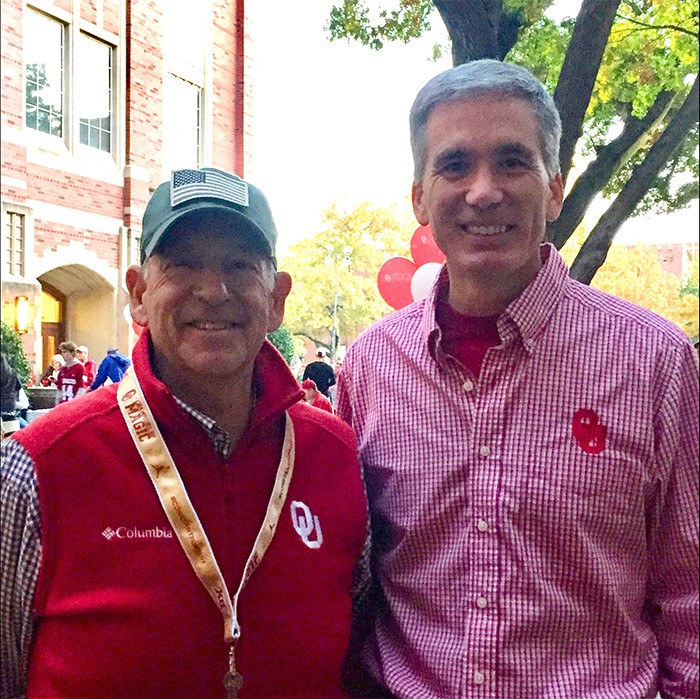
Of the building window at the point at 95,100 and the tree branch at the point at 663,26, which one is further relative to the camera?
the building window at the point at 95,100

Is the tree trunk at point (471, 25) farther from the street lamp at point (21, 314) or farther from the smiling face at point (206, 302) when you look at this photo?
the street lamp at point (21, 314)

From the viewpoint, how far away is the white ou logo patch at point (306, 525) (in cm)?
129

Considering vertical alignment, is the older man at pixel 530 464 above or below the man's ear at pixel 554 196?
below

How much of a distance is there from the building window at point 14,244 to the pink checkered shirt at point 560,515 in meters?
0.72

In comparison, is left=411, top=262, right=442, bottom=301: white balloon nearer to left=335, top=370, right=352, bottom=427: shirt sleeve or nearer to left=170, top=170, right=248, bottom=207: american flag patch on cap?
left=335, top=370, right=352, bottom=427: shirt sleeve

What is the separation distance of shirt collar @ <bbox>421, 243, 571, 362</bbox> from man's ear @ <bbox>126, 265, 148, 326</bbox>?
51 cm

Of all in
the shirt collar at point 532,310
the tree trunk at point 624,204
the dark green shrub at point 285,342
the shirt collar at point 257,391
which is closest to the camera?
the shirt collar at point 257,391

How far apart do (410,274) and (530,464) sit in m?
0.80

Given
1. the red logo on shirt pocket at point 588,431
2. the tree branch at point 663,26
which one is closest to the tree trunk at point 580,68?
the tree branch at point 663,26

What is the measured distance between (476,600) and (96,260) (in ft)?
3.11

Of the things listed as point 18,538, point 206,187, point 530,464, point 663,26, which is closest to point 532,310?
point 530,464

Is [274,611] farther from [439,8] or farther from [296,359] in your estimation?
[439,8]

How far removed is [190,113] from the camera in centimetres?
161

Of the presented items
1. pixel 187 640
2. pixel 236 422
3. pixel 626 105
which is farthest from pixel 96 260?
pixel 626 105
